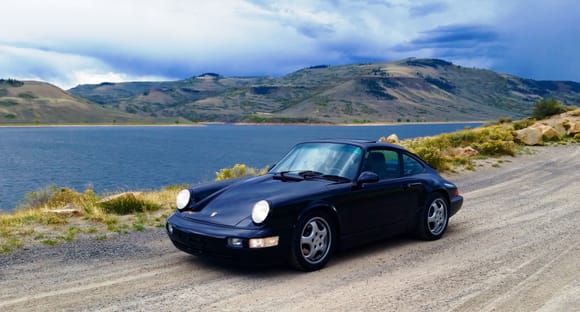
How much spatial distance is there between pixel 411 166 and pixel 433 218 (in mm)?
869

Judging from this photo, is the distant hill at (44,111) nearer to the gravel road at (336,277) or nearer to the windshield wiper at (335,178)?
the gravel road at (336,277)

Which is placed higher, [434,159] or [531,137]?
[531,137]

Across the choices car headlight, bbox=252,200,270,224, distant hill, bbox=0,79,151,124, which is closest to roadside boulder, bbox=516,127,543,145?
car headlight, bbox=252,200,270,224

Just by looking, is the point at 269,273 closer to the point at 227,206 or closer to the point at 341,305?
the point at 227,206

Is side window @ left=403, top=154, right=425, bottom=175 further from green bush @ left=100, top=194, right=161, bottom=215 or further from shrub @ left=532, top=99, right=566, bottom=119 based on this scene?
shrub @ left=532, top=99, right=566, bottom=119

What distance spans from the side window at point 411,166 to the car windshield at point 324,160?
1.02 metres

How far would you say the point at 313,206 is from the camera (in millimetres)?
5754

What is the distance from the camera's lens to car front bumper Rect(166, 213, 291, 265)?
5.38 meters

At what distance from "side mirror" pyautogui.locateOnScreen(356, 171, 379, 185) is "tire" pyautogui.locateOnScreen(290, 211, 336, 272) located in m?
0.62

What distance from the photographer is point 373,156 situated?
677cm

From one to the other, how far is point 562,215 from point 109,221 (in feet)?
27.0

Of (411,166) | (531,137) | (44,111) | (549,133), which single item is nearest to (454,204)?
(411,166)

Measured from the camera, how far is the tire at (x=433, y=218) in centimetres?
734

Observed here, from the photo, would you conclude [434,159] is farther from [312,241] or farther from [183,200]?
[183,200]
